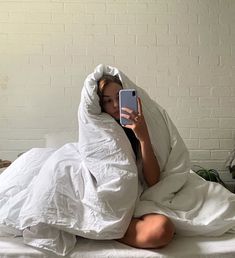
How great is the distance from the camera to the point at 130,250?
45.3 inches

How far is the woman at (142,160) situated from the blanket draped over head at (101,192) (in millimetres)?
31

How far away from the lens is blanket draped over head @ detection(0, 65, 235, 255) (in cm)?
118

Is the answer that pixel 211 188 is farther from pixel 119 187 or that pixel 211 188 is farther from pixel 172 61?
pixel 172 61

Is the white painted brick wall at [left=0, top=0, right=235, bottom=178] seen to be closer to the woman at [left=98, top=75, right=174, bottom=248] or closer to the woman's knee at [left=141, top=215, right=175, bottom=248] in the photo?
the woman at [left=98, top=75, right=174, bottom=248]

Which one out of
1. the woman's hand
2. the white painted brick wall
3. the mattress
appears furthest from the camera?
the white painted brick wall

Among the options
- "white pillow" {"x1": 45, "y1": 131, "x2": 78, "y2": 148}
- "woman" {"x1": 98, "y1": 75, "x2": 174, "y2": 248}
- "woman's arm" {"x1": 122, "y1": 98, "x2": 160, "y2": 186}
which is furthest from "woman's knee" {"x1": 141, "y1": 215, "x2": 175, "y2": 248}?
"white pillow" {"x1": 45, "y1": 131, "x2": 78, "y2": 148}

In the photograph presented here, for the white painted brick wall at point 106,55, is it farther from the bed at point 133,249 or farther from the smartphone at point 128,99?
the bed at point 133,249

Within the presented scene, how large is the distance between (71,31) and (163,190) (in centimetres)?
160

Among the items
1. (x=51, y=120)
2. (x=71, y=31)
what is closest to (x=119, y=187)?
(x=51, y=120)

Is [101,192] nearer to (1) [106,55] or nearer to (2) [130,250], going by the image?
(2) [130,250]

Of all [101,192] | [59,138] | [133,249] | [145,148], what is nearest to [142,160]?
[145,148]

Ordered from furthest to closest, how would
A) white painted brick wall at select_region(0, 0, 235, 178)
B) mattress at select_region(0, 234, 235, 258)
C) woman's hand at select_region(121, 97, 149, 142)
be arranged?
1. white painted brick wall at select_region(0, 0, 235, 178)
2. woman's hand at select_region(121, 97, 149, 142)
3. mattress at select_region(0, 234, 235, 258)

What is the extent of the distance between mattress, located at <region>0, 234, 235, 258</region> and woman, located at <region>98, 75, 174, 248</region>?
0.11ft

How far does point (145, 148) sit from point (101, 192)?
250mm
